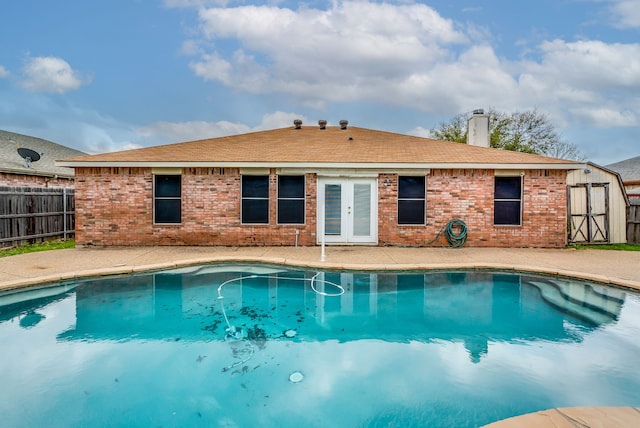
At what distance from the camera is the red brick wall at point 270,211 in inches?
386

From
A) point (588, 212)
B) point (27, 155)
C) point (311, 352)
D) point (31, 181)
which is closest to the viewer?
point (311, 352)

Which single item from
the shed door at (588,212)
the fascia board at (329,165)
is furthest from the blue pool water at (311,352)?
the shed door at (588,212)

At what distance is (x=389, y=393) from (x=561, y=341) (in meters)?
2.77

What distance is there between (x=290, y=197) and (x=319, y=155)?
60.0 inches

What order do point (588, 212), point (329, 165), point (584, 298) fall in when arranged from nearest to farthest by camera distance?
point (584, 298) < point (329, 165) < point (588, 212)

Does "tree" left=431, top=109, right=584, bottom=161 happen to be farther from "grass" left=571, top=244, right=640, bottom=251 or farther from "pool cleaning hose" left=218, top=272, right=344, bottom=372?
"pool cleaning hose" left=218, top=272, right=344, bottom=372

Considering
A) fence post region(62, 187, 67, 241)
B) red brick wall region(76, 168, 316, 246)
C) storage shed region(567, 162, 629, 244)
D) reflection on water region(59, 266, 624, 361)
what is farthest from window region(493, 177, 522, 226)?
fence post region(62, 187, 67, 241)

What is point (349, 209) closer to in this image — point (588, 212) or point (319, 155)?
point (319, 155)

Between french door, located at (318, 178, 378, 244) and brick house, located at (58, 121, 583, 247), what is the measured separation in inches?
1.2

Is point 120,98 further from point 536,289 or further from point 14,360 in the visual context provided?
point 536,289

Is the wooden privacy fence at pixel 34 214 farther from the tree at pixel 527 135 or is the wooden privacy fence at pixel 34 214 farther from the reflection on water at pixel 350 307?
the tree at pixel 527 135

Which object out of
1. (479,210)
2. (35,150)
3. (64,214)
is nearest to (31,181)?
(64,214)

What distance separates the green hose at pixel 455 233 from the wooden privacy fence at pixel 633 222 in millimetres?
6004

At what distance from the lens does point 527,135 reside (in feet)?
81.7
